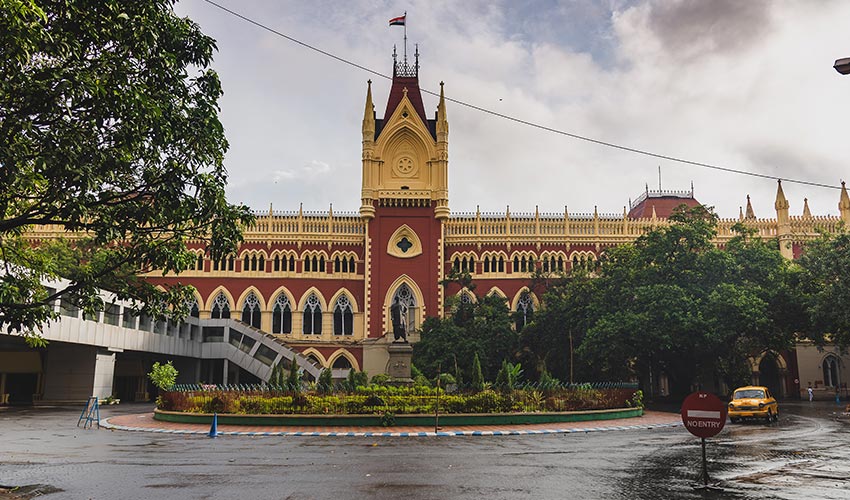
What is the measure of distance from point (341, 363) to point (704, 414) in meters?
39.3

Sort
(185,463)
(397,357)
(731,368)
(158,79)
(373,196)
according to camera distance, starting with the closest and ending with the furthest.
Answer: (158,79), (185,463), (397,357), (731,368), (373,196)

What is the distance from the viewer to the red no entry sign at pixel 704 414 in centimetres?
955

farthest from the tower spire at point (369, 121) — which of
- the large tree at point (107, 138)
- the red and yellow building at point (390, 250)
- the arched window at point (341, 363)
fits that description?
the large tree at point (107, 138)

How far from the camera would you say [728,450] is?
48.8ft

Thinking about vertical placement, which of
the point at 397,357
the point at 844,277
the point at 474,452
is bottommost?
the point at 474,452

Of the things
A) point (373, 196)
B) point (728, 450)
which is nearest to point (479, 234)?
point (373, 196)

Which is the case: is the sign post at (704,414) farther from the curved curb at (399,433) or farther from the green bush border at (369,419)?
the green bush border at (369,419)

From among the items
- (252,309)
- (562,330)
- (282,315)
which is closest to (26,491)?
(562,330)

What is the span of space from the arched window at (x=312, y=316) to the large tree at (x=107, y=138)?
36110 millimetres

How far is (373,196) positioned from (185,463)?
35.9m

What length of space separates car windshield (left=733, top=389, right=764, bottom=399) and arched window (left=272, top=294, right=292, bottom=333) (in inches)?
1207

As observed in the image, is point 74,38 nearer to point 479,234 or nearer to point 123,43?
point 123,43

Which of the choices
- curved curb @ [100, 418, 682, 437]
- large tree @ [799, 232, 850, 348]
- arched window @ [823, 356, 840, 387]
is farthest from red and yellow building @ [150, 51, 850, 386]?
curved curb @ [100, 418, 682, 437]

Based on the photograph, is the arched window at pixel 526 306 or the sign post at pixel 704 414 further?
the arched window at pixel 526 306
